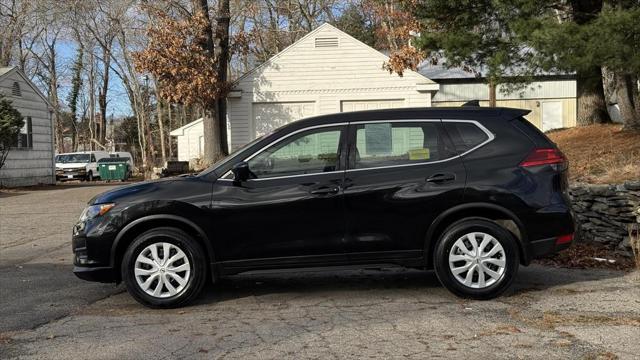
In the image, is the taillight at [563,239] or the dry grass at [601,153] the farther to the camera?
the dry grass at [601,153]

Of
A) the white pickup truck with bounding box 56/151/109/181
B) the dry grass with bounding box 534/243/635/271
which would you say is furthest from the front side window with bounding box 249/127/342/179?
the white pickup truck with bounding box 56/151/109/181

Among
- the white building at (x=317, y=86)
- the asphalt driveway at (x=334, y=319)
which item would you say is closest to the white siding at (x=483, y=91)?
the white building at (x=317, y=86)

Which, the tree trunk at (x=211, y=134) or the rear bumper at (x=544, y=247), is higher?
the tree trunk at (x=211, y=134)

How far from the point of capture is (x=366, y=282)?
691cm

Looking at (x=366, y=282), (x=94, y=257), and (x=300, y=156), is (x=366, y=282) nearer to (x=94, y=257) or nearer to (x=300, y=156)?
(x=300, y=156)

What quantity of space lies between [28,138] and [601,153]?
74.4 feet

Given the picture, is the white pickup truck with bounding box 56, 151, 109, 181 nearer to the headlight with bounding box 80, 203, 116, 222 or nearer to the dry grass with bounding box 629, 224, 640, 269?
the headlight with bounding box 80, 203, 116, 222

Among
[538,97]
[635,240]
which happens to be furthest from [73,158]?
[635,240]

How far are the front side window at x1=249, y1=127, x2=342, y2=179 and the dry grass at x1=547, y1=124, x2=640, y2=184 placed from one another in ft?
16.6

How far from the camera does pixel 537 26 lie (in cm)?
995

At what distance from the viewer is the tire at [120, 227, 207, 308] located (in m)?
5.86

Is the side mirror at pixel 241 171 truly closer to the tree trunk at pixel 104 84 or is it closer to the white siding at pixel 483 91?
the white siding at pixel 483 91

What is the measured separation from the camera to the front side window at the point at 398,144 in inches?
238

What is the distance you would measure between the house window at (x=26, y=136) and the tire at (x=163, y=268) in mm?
22182
